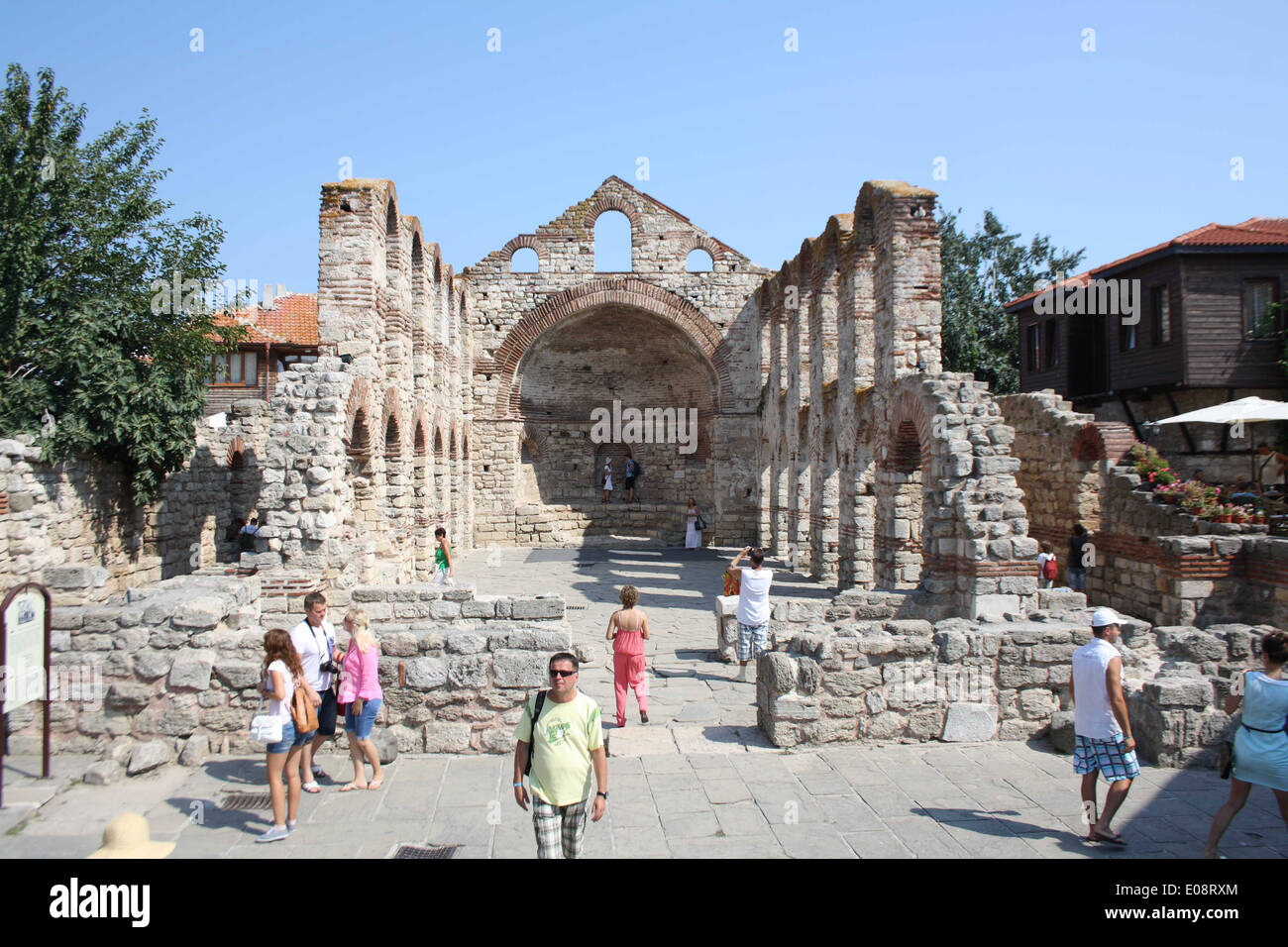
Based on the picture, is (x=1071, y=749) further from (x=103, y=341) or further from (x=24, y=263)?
(x=24, y=263)

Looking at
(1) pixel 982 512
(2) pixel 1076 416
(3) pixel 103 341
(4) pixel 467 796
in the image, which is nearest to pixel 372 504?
(3) pixel 103 341

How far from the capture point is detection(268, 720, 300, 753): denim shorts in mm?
5102

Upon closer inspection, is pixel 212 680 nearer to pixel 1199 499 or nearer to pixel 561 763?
pixel 561 763

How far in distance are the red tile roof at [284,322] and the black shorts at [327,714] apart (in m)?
22.6

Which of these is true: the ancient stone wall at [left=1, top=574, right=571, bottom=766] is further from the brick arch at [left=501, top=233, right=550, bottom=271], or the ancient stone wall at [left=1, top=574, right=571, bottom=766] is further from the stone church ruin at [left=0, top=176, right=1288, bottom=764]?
the brick arch at [left=501, top=233, right=550, bottom=271]

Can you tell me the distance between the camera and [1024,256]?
103 feet

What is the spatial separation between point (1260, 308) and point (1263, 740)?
19042 mm

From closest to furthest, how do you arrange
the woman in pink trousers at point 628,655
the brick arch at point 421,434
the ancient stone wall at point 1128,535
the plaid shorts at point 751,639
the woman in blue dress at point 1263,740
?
1. the woman in blue dress at point 1263,740
2. the woman in pink trousers at point 628,655
3. the plaid shorts at point 751,639
4. the ancient stone wall at point 1128,535
5. the brick arch at point 421,434

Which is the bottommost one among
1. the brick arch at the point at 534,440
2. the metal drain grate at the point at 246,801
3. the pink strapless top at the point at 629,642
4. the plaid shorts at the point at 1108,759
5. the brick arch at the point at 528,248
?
the metal drain grate at the point at 246,801

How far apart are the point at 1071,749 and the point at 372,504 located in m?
9.42

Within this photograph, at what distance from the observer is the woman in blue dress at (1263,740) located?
463cm

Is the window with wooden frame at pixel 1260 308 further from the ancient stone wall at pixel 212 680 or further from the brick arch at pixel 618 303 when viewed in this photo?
the ancient stone wall at pixel 212 680

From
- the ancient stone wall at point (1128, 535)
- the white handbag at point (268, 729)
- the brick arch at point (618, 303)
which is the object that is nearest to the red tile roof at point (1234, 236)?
the ancient stone wall at point (1128, 535)

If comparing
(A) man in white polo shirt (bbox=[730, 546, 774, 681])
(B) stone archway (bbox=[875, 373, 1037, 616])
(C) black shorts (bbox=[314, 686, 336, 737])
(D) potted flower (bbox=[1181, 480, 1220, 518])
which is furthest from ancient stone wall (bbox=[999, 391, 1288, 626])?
(C) black shorts (bbox=[314, 686, 336, 737])
